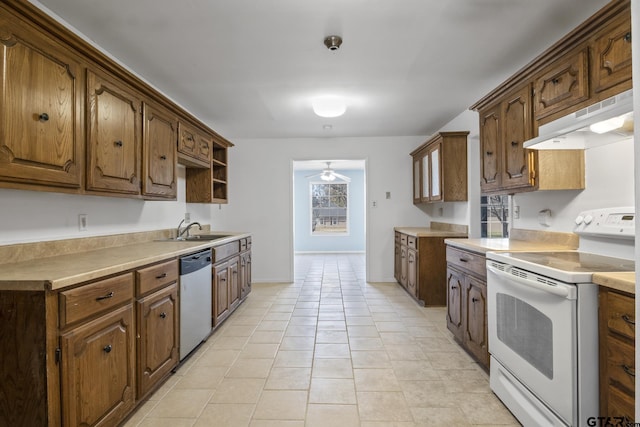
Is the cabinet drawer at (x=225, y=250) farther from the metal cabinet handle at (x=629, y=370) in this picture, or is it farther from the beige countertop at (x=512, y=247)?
the metal cabinet handle at (x=629, y=370)

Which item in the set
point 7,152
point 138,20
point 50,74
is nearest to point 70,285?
point 7,152

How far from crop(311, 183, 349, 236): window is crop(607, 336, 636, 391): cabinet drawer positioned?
7680 millimetres

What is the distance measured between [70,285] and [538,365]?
217 cm

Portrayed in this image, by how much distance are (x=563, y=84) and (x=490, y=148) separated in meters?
0.85

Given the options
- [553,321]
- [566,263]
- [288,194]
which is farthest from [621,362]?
[288,194]

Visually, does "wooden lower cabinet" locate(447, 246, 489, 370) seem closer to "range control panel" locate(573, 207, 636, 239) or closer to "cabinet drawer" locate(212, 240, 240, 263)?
"range control panel" locate(573, 207, 636, 239)

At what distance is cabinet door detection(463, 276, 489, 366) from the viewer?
7.51ft

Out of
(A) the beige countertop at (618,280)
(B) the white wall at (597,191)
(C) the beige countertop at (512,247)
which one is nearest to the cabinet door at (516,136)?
(B) the white wall at (597,191)

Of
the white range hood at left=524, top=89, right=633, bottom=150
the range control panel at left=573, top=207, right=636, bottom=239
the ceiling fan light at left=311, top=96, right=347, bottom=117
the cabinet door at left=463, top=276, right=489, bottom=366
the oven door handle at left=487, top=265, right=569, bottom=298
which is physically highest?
the ceiling fan light at left=311, top=96, right=347, bottom=117

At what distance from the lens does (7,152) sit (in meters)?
1.42

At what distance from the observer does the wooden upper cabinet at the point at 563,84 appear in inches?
70.7

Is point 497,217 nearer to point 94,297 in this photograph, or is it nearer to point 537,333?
point 537,333

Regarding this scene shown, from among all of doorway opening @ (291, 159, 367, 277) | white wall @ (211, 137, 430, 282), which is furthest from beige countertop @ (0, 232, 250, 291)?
doorway opening @ (291, 159, 367, 277)

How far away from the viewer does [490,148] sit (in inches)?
109
